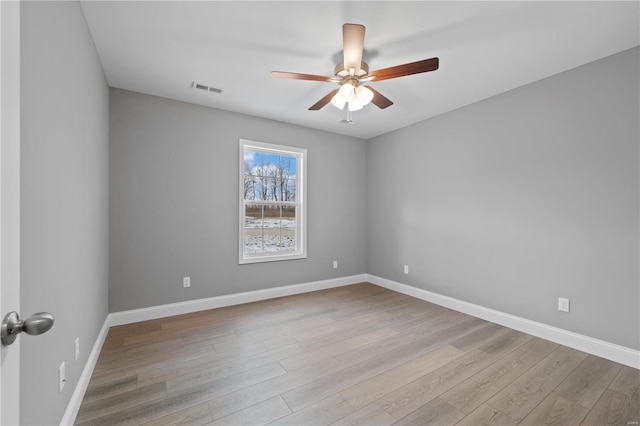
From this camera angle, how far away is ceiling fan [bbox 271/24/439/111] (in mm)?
1953

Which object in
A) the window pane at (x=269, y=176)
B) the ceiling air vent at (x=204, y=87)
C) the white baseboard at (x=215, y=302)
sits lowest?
the white baseboard at (x=215, y=302)

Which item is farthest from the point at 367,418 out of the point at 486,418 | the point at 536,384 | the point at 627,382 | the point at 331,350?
the point at 627,382

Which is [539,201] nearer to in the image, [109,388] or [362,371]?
[362,371]

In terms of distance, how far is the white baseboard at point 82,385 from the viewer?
1.61m

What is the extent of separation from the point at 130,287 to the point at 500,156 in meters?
4.42

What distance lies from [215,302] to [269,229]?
1231 mm

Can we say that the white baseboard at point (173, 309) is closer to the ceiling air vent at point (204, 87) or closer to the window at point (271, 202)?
the window at point (271, 202)

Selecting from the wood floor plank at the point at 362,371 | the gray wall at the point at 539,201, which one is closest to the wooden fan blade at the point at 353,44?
the gray wall at the point at 539,201

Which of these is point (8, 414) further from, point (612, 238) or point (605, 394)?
point (612, 238)

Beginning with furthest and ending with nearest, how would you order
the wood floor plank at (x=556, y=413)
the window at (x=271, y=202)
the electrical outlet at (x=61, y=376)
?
the window at (x=271, y=202) → the wood floor plank at (x=556, y=413) → the electrical outlet at (x=61, y=376)

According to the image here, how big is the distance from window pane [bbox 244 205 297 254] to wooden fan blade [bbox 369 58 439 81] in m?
2.57

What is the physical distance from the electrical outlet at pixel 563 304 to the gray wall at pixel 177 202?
305 centimetres

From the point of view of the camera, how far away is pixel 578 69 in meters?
2.63

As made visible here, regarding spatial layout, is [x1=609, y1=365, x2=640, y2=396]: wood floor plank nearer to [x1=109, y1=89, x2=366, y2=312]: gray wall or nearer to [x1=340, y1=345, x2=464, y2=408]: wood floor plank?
[x1=340, y1=345, x2=464, y2=408]: wood floor plank
